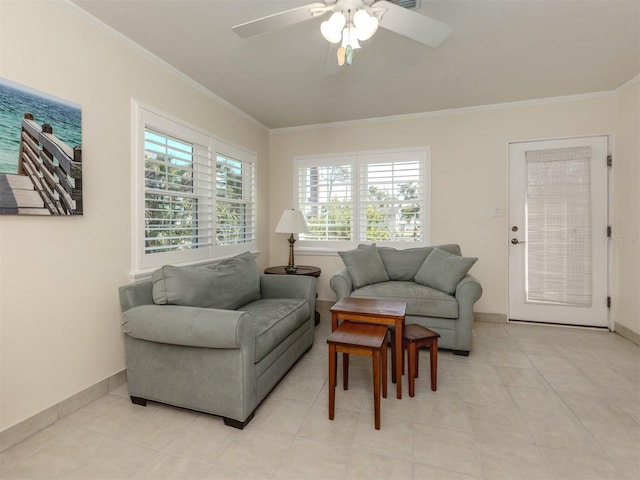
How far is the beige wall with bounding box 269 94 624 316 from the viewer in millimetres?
3480

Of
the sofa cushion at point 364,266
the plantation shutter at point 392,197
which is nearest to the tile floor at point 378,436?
the sofa cushion at point 364,266

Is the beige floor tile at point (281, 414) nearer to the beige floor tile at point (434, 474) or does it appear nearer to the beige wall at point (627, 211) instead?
the beige floor tile at point (434, 474)

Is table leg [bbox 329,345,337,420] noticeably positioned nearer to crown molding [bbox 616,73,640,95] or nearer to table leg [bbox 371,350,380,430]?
table leg [bbox 371,350,380,430]

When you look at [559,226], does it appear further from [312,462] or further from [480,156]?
[312,462]

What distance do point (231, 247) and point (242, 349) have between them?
2.09 metres

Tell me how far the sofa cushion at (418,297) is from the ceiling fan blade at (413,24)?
2030 mm

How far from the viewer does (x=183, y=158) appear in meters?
2.89

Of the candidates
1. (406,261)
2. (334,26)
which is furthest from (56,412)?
(406,261)

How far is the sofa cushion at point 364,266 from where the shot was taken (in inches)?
127

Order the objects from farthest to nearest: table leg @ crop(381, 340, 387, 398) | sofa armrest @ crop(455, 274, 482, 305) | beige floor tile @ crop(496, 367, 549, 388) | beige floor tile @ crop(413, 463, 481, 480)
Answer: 1. sofa armrest @ crop(455, 274, 482, 305)
2. beige floor tile @ crop(496, 367, 549, 388)
3. table leg @ crop(381, 340, 387, 398)
4. beige floor tile @ crop(413, 463, 481, 480)

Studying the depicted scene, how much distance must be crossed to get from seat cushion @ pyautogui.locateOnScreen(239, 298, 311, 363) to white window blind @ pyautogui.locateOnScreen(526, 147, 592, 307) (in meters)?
2.81

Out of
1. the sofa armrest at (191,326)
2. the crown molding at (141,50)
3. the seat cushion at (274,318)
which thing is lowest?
the seat cushion at (274,318)

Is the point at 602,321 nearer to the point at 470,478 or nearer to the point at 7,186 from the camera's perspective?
the point at 470,478

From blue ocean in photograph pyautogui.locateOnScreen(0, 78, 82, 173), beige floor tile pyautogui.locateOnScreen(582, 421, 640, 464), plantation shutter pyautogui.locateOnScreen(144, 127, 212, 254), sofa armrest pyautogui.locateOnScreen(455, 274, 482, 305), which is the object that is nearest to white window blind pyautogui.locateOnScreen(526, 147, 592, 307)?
sofa armrest pyautogui.locateOnScreen(455, 274, 482, 305)
